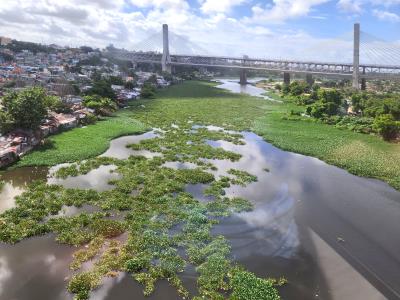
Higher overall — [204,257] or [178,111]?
[178,111]

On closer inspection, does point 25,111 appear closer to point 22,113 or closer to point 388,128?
point 22,113

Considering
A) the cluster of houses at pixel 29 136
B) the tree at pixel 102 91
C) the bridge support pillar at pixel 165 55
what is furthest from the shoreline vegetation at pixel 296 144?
the bridge support pillar at pixel 165 55

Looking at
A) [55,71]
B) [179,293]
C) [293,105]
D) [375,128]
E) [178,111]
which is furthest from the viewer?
[55,71]

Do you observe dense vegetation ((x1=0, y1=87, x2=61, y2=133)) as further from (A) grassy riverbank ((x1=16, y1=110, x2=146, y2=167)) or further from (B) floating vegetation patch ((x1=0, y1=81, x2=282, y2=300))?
(B) floating vegetation patch ((x1=0, y1=81, x2=282, y2=300))

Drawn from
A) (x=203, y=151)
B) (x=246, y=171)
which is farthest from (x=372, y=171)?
(x=203, y=151)

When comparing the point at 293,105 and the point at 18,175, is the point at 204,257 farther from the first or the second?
the point at 293,105

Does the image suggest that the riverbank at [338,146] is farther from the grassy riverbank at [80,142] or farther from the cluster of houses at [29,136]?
the cluster of houses at [29,136]

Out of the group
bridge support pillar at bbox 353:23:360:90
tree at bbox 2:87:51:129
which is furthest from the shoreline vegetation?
bridge support pillar at bbox 353:23:360:90
